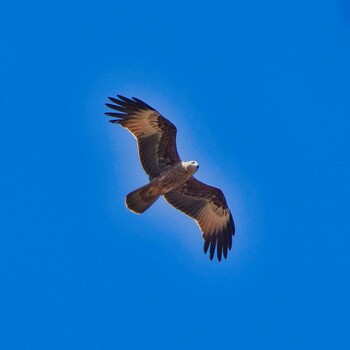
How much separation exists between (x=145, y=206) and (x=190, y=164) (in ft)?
3.87

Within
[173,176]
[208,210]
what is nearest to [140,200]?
[173,176]

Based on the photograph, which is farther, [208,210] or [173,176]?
[208,210]

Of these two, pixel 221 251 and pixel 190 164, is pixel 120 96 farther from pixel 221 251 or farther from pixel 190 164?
pixel 221 251

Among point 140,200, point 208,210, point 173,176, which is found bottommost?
point 140,200

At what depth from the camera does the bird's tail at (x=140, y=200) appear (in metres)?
25.7

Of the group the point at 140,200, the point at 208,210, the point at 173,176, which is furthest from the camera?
the point at 208,210

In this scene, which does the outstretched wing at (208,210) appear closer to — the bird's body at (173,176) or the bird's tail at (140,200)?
the bird's body at (173,176)

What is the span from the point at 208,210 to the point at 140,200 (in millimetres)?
2048

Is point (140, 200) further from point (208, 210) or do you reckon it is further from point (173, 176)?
point (208, 210)

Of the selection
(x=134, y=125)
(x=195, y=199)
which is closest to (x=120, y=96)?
(x=134, y=125)

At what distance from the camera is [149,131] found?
2633cm

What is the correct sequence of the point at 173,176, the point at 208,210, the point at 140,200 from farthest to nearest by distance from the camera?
the point at 208,210 → the point at 173,176 → the point at 140,200

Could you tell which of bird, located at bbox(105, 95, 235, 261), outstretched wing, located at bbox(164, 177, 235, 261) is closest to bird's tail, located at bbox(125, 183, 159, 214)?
bird, located at bbox(105, 95, 235, 261)

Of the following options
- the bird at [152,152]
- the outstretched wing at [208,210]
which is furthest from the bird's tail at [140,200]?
the outstretched wing at [208,210]
